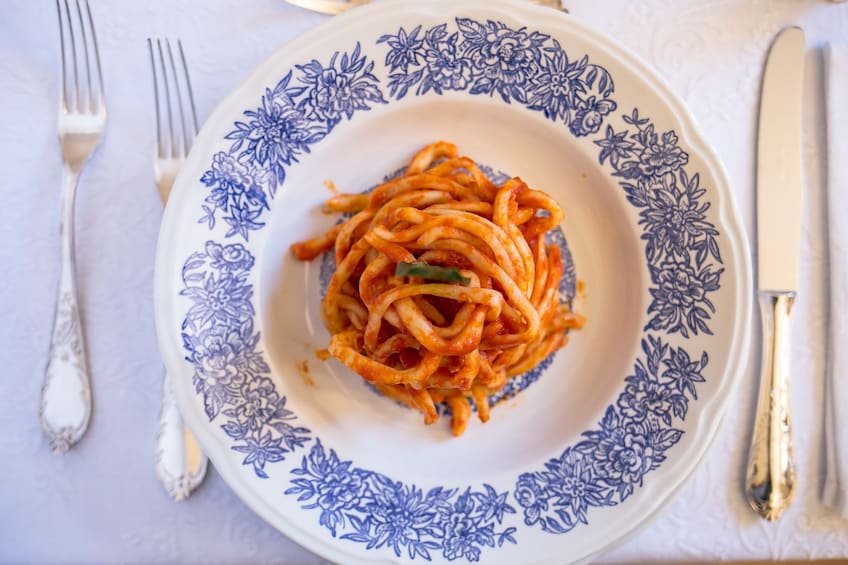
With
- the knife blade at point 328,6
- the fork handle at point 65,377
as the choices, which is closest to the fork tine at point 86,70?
the fork handle at point 65,377

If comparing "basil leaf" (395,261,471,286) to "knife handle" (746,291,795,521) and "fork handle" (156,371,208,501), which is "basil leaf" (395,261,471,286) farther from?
"knife handle" (746,291,795,521)

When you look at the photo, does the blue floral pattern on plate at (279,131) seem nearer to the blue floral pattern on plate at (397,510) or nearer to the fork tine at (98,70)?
the fork tine at (98,70)

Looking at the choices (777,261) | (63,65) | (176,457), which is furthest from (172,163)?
(777,261)

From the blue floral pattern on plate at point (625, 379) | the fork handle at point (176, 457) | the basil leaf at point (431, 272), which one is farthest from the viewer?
the fork handle at point (176, 457)

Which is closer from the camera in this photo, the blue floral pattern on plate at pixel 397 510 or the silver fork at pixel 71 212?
the blue floral pattern on plate at pixel 397 510

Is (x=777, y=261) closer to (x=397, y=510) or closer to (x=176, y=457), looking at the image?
(x=397, y=510)

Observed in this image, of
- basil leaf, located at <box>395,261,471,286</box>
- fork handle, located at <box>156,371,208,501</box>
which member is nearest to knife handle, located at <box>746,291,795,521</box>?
basil leaf, located at <box>395,261,471,286</box>
